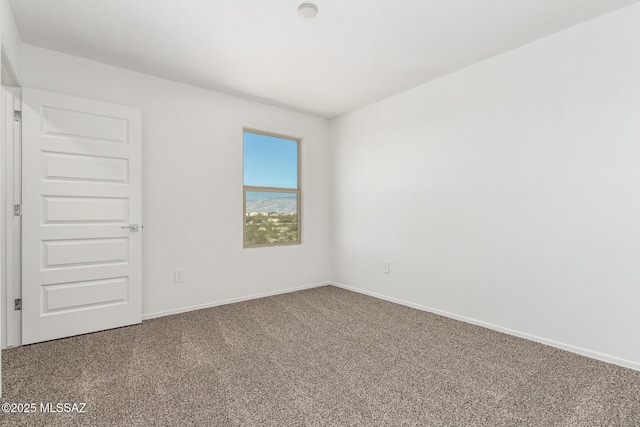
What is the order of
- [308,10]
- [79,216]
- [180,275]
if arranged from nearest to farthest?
[308,10] → [79,216] → [180,275]

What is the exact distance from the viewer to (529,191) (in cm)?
262

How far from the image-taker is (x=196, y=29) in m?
2.41

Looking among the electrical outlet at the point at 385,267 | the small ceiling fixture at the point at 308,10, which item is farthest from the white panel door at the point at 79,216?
the electrical outlet at the point at 385,267

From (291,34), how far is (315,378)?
2.43 meters

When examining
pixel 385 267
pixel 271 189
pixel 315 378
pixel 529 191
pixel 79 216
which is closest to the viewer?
pixel 315 378

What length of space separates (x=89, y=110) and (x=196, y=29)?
1.21 metres

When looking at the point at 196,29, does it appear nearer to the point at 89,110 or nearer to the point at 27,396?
the point at 89,110

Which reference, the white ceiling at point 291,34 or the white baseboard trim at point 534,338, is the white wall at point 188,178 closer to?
the white ceiling at point 291,34

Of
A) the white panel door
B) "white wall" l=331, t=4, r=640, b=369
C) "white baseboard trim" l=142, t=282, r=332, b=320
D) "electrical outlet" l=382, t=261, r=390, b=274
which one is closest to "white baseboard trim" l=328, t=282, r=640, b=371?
"white wall" l=331, t=4, r=640, b=369

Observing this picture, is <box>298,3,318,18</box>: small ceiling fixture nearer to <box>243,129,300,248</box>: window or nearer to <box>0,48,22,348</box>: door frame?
<box>243,129,300,248</box>: window

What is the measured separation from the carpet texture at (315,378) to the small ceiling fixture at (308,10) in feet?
7.79

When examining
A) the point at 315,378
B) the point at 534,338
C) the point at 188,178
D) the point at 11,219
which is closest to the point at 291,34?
the point at 188,178

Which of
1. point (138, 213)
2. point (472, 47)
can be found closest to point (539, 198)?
point (472, 47)

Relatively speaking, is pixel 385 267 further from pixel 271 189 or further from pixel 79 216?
pixel 79 216
